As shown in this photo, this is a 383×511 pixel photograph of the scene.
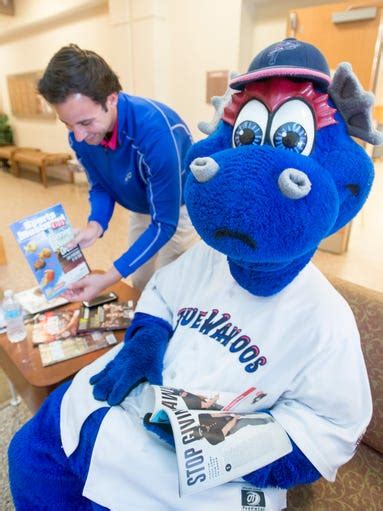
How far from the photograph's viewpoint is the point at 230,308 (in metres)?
0.71

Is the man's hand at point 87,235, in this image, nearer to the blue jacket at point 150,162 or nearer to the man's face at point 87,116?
the blue jacket at point 150,162

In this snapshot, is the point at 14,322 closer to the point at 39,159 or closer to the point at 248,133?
the point at 248,133

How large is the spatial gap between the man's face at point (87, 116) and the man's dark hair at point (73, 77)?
15 mm

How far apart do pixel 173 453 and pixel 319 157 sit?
21.8 inches

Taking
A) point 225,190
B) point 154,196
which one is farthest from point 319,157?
point 154,196

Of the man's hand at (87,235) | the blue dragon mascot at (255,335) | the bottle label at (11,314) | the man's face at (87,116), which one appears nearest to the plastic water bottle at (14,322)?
the bottle label at (11,314)

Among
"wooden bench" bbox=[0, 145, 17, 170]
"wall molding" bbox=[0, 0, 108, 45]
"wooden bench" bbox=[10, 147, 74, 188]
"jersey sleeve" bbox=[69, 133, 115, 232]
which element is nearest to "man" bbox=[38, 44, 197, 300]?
"jersey sleeve" bbox=[69, 133, 115, 232]

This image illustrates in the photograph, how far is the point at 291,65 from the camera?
52 cm

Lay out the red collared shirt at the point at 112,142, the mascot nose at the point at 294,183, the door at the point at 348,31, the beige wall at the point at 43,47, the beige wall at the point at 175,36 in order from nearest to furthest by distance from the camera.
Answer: the mascot nose at the point at 294,183 → the red collared shirt at the point at 112,142 → the door at the point at 348,31 → the beige wall at the point at 175,36 → the beige wall at the point at 43,47

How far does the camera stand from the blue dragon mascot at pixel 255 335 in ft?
1.54

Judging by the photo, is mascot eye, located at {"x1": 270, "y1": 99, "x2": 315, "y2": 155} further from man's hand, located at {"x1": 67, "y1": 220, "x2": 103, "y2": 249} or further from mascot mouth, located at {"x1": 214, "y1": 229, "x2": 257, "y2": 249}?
man's hand, located at {"x1": 67, "y1": 220, "x2": 103, "y2": 249}

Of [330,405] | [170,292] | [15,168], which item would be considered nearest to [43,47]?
[15,168]

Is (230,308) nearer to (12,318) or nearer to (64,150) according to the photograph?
(12,318)

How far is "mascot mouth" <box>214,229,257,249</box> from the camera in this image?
0.47m
